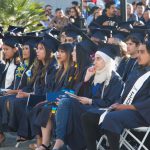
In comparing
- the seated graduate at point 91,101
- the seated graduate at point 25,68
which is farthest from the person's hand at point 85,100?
the seated graduate at point 25,68

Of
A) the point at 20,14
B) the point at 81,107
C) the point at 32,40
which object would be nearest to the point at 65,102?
the point at 81,107

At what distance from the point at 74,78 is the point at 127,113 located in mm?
1643

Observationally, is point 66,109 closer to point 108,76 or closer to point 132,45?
point 108,76

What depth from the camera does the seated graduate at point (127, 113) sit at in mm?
6559

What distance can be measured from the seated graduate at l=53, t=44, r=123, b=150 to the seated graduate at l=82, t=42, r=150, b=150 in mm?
254

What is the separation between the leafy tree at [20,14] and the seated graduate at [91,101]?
31.7ft

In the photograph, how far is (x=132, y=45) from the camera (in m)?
8.41

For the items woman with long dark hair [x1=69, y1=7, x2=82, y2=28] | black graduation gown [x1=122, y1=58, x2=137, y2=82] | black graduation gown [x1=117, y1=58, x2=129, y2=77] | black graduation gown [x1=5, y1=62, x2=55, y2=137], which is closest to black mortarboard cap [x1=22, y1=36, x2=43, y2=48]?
black graduation gown [x1=5, y1=62, x2=55, y2=137]

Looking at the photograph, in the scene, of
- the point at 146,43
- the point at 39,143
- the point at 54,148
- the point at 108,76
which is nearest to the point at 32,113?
the point at 39,143

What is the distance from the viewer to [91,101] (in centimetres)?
733

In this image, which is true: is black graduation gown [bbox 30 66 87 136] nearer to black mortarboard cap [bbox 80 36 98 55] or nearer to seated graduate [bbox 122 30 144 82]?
black mortarboard cap [bbox 80 36 98 55]

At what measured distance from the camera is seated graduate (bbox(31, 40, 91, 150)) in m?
7.79

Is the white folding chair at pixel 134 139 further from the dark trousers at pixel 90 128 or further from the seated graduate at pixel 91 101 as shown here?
the seated graduate at pixel 91 101

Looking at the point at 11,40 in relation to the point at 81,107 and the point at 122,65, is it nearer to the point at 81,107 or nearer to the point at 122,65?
the point at 122,65
